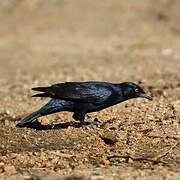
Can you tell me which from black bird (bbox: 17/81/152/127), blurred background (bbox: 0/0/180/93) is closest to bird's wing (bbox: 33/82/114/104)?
black bird (bbox: 17/81/152/127)

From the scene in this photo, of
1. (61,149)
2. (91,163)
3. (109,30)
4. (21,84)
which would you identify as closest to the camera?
(91,163)

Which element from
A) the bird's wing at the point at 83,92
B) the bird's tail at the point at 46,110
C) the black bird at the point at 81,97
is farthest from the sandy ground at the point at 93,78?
the bird's wing at the point at 83,92

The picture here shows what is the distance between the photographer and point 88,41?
18875 mm

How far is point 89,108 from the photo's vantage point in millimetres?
6141

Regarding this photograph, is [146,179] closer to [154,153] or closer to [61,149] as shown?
[154,153]

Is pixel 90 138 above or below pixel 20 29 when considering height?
below

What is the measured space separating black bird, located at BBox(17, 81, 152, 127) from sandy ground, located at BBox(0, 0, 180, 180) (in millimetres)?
273

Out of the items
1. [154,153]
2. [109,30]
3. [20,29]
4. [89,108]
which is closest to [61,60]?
[109,30]

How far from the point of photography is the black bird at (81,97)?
19.6 feet

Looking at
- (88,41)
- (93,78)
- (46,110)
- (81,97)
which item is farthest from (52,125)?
(88,41)

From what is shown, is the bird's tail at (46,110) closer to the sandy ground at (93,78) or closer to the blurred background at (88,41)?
the sandy ground at (93,78)

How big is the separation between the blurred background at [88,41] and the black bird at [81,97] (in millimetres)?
3823

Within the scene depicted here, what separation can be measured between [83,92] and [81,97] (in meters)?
0.09

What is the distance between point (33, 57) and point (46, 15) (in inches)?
284
